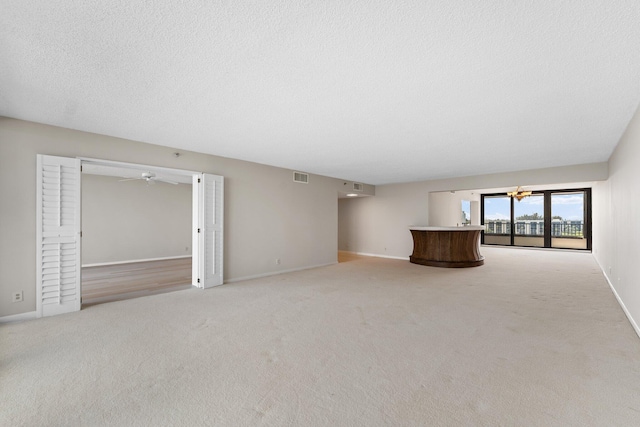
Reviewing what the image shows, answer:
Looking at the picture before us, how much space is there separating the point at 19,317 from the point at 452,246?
25.4ft

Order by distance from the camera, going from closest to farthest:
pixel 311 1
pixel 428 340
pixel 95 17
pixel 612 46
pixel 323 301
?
1. pixel 311 1
2. pixel 95 17
3. pixel 612 46
4. pixel 428 340
5. pixel 323 301

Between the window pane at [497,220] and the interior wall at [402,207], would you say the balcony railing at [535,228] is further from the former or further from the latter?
the interior wall at [402,207]

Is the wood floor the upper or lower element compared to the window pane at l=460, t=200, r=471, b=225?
lower

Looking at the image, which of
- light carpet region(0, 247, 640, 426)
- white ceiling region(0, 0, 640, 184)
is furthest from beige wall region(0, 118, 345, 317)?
light carpet region(0, 247, 640, 426)

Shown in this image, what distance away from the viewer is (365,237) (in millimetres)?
9547

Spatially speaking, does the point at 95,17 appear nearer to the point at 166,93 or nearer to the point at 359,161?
the point at 166,93

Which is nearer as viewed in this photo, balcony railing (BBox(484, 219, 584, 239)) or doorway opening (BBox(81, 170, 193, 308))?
doorway opening (BBox(81, 170, 193, 308))

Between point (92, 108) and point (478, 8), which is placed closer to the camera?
point (478, 8)

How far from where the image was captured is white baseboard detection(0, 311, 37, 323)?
10.6ft

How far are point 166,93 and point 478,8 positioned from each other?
2499 mm

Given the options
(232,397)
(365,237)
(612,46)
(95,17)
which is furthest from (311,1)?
(365,237)

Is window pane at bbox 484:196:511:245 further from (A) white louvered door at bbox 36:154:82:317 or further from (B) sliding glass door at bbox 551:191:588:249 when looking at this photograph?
(A) white louvered door at bbox 36:154:82:317

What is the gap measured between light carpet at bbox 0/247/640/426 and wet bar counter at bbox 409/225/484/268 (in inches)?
109

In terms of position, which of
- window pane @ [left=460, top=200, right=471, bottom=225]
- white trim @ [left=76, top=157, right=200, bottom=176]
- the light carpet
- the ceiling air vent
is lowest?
the light carpet
